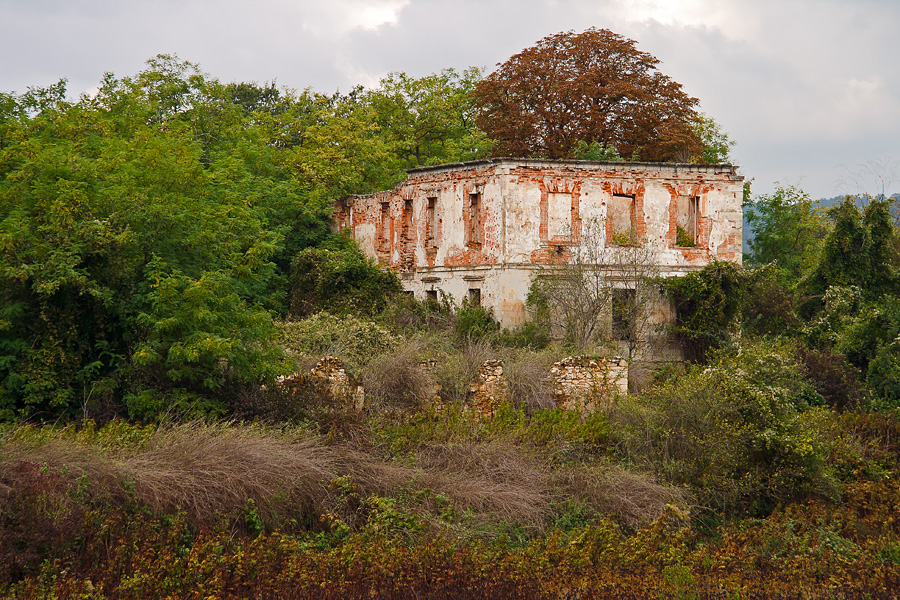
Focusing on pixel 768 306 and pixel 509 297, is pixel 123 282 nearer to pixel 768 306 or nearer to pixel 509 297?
pixel 509 297

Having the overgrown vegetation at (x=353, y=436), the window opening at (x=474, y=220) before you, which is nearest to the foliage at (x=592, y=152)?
the window opening at (x=474, y=220)

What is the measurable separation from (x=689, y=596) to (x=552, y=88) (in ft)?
93.0

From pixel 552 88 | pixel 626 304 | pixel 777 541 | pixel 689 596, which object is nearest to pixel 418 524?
pixel 689 596

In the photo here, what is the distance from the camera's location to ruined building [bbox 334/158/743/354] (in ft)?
78.0

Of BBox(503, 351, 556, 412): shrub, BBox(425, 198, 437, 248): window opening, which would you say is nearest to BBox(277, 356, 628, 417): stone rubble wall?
BBox(503, 351, 556, 412): shrub

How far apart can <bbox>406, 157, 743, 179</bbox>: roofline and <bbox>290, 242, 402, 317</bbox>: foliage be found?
11.0ft

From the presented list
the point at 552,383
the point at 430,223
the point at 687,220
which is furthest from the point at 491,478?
the point at 687,220

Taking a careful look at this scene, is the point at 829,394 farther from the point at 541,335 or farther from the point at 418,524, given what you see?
the point at 418,524

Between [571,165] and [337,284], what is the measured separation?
23.4ft

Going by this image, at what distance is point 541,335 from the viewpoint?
22438mm

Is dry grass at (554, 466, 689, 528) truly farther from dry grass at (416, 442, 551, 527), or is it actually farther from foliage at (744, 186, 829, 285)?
foliage at (744, 186, 829, 285)

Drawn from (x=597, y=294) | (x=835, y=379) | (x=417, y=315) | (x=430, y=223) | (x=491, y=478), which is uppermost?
(x=430, y=223)

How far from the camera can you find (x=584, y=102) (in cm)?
3484

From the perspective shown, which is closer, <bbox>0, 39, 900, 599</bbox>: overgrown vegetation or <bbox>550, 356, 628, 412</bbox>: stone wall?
<bbox>0, 39, 900, 599</bbox>: overgrown vegetation
